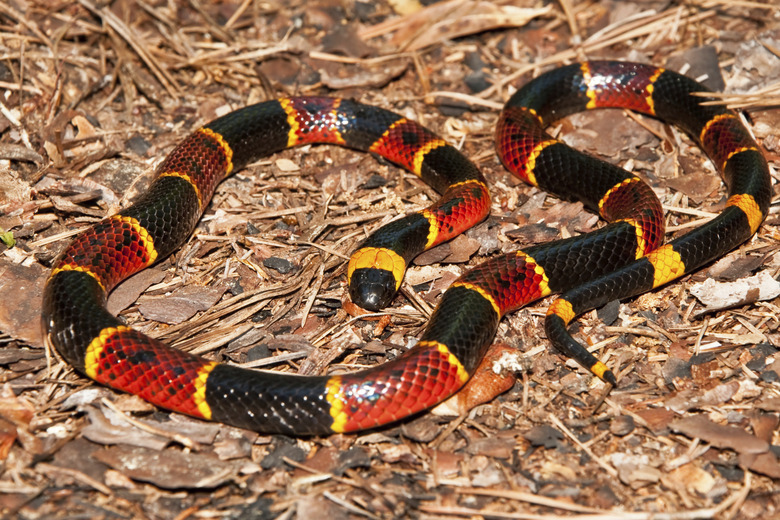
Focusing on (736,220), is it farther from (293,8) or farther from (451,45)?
(293,8)

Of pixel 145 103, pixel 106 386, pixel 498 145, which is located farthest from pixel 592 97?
pixel 106 386

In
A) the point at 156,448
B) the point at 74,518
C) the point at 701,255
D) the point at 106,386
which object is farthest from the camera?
the point at 701,255

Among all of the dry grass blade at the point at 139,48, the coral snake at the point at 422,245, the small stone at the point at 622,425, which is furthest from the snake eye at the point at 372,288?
the dry grass blade at the point at 139,48

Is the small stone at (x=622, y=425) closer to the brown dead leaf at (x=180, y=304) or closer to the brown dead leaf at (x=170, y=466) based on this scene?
the brown dead leaf at (x=170, y=466)

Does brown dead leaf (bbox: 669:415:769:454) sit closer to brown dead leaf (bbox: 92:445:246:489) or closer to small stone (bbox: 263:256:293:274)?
brown dead leaf (bbox: 92:445:246:489)

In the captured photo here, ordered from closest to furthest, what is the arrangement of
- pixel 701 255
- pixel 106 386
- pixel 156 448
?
pixel 156 448 < pixel 106 386 < pixel 701 255

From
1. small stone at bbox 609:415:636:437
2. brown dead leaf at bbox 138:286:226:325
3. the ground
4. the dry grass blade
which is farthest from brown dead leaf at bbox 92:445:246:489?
the dry grass blade
